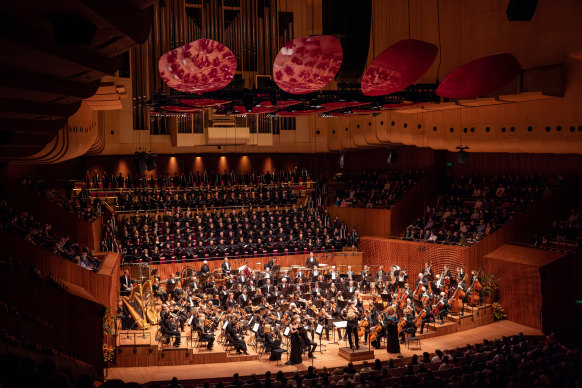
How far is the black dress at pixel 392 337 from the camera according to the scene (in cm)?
1186

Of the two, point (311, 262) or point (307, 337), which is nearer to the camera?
point (307, 337)

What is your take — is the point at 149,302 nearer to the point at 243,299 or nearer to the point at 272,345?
the point at 243,299

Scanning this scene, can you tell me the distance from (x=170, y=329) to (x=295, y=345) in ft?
7.87

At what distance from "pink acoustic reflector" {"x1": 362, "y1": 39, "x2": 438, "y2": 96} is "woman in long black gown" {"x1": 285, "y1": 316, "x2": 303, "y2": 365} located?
5.39 metres

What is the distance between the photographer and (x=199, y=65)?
6922mm

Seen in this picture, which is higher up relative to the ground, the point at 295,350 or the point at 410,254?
the point at 410,254

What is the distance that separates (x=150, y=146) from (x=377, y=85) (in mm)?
14330

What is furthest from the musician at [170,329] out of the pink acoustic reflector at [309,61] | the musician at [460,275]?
the musician at [460,275]

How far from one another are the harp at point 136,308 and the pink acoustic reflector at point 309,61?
25.2ft

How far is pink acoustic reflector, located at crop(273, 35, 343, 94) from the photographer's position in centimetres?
616

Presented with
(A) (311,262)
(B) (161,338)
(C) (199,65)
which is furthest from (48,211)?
(C) (199,65)

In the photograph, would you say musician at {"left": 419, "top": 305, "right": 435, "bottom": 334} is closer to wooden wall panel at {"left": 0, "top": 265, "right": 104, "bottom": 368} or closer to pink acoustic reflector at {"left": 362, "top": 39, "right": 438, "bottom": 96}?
wooden wall panel at {"left": 0, "top": 265, "right": 104, "bottom": 368}

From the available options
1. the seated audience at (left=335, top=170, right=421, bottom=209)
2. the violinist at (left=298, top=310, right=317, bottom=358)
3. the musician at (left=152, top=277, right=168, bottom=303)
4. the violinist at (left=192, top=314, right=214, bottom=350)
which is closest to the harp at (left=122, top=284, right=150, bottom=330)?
the musician at (left=152, top=277, right=168, bottom=303)

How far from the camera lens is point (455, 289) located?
14.3m
